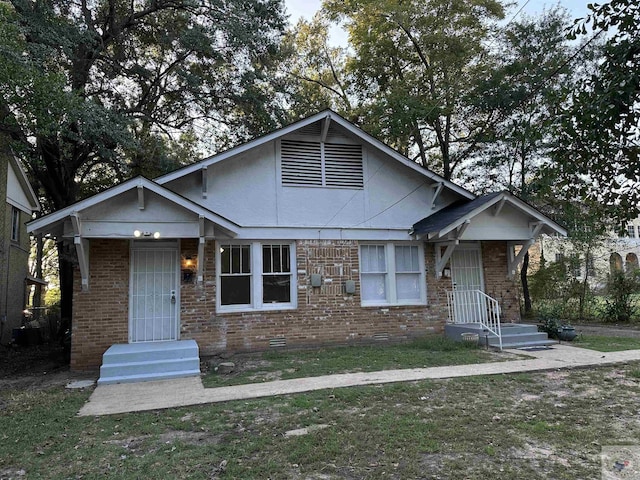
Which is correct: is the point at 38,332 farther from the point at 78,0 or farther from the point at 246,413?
the point at 246,413

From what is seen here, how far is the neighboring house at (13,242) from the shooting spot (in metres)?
16.1

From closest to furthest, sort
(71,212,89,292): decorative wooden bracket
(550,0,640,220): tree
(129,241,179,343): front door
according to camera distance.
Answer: (550,0,640,220): tree
(71,212,89,292): decorative wooden bracket
(129,241,179,343): front door

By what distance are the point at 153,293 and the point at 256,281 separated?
7.53 feet

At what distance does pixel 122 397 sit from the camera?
22.0 ft

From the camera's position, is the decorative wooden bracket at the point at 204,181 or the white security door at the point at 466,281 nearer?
the decorative wooden bracket at the point at 204,181

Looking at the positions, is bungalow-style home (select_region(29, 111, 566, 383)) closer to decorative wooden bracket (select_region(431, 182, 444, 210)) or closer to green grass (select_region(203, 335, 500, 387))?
decorative wooden bracket (select_region(431, 182, 444, 210))

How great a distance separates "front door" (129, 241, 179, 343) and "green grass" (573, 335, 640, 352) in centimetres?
947

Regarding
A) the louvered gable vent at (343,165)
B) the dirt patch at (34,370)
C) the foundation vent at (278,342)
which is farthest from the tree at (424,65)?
the dirt patch at (34,370)

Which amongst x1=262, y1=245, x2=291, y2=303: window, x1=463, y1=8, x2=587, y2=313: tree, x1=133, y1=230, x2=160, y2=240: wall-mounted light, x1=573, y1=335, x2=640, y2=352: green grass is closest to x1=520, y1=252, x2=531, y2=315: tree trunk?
x1=463, y1=8, x2=587, y2=313: tree

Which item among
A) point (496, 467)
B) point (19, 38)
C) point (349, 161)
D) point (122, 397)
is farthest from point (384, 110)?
point (496, 467)

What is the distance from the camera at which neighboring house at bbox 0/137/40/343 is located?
52.7ft

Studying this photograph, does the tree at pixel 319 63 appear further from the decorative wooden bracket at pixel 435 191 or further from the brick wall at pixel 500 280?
the brick wall at pixel 500 280

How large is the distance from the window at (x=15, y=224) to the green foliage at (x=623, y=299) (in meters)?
23.1

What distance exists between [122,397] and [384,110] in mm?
14347
